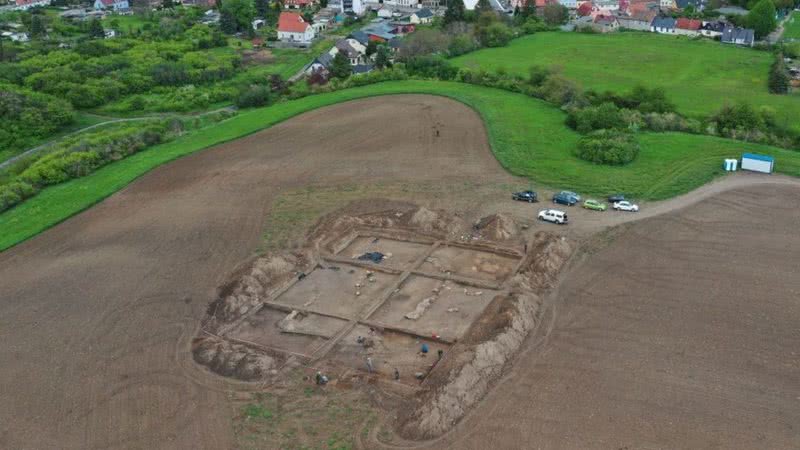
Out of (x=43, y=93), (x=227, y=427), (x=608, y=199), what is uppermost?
(x=43, y=93)

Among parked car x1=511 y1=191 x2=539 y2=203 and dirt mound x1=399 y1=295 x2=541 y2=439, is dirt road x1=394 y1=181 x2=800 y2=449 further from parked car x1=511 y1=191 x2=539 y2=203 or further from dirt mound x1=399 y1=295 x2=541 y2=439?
parked car x1=511 y1=191 x2=539 y2=203

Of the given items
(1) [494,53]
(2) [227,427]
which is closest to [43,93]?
(1) [494,53]

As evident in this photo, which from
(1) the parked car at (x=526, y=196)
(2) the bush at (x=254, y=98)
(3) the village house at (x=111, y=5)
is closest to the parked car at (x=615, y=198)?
(1) the parked car at (x=526, y=196)

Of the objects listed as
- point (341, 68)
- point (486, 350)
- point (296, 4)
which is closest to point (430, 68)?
point (341, 68)

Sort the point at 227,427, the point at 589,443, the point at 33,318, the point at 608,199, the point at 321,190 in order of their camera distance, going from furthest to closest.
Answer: the point at 321,190 < the point at 608,199 < the point at 33,318 < the point at 227,427 < the point at 589,443

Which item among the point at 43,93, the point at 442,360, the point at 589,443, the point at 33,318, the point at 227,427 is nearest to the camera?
the point at 589,443

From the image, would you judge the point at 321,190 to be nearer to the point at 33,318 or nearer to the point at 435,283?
the point at 435,283

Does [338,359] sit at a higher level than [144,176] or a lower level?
lower

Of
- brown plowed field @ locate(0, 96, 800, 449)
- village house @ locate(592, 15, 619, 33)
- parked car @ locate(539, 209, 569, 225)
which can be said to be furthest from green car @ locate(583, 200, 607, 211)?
village house @ locate(592, 15, 619, 33)
